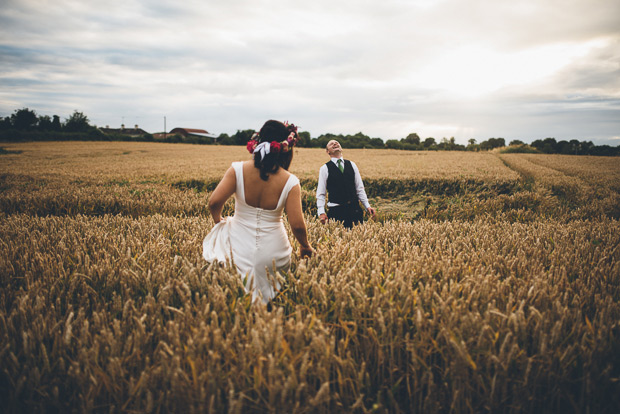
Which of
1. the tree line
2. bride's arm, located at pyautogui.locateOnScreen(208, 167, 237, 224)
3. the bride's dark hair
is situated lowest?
bride's arm, located at pyautogui.locateOnScreen(208, 167, 237, 224)

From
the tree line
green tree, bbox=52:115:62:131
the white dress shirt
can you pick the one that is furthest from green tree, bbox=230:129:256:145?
the white dress shirt

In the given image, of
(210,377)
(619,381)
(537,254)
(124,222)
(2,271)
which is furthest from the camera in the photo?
(124,222)

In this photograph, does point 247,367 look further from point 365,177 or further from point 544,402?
point 365,177

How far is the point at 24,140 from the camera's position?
56562 mm

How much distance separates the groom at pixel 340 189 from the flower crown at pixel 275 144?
2685mm

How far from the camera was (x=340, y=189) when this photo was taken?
581 cm

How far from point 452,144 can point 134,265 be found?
9341cm

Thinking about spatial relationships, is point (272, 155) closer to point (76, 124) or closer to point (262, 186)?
point (262, 186)

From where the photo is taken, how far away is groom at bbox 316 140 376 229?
18.9 ft

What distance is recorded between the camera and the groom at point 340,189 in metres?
5.75

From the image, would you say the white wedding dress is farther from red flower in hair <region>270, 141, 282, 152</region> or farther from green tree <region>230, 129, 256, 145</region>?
green tree <region>230, 129, 256, 145</region>

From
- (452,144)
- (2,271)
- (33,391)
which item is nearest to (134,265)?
(2,271)

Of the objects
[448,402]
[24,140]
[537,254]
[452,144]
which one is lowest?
[448,402]

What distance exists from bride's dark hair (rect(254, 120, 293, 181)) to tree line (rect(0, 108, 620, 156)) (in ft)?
230
